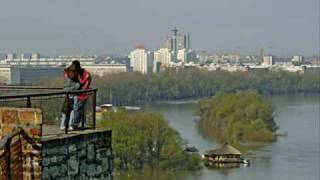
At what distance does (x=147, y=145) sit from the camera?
27.5m

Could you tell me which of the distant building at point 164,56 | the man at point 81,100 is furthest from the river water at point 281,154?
the distant building at point 164,56

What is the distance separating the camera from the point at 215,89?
8862 centimetres

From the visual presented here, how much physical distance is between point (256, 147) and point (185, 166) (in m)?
8.82

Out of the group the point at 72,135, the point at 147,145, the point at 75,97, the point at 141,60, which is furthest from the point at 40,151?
the point at 141,60

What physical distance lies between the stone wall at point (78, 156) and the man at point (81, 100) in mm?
220

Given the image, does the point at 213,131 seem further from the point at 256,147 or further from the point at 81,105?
the point at 81,105

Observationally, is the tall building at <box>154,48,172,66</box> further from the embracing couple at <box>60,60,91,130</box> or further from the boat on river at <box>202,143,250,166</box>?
the embracing couple at <box>60,60,91,130</box>

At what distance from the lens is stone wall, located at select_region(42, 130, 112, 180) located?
→ 3732 mm

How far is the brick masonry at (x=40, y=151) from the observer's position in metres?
3.57

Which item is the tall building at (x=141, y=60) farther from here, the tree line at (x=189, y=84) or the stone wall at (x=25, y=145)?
the stone wall at (x=25, y=145)

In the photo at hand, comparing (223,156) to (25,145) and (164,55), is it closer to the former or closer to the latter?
(25,145)

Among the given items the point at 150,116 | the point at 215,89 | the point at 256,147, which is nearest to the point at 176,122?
the point at 256,147

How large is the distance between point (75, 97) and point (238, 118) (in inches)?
1573

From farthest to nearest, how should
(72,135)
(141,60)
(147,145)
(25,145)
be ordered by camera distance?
(141,60), (147,145), (72,135), (25,145)
